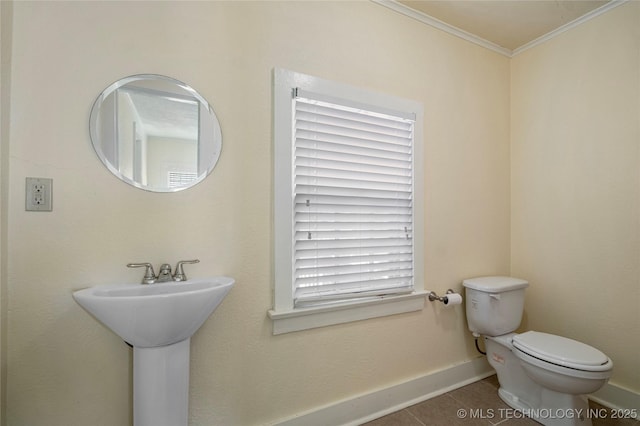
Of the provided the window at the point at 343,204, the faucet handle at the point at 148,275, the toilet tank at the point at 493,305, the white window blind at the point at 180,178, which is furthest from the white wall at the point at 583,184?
the faucet handle at the point at 148,275

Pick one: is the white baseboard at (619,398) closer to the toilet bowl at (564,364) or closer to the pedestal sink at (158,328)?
the toilet bowl at (564,364)

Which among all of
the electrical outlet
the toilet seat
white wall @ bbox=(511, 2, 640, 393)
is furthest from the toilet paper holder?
the electrical outlet

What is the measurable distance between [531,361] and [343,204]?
133cm

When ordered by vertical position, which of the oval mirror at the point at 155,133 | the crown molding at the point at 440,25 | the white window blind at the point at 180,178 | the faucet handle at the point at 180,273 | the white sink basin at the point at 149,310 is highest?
the crown molding at the point at 440,25

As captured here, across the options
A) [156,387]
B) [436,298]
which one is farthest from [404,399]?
[156,387]

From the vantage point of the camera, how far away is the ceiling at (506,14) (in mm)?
1729

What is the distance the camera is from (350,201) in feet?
5.23

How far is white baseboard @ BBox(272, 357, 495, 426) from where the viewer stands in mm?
1475

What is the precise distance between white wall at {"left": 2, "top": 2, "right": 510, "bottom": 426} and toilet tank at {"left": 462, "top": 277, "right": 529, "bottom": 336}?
119 mm

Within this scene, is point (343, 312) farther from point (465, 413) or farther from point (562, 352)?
point (562, 352)

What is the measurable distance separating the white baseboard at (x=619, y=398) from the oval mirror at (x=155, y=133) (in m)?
2.68

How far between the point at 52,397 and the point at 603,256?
2967mm

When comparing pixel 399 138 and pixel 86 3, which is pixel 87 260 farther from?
pixel 399 138

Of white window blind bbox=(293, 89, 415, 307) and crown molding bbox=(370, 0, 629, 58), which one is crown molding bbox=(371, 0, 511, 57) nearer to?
crown molding bbox=(370, 0, 629, 58)
